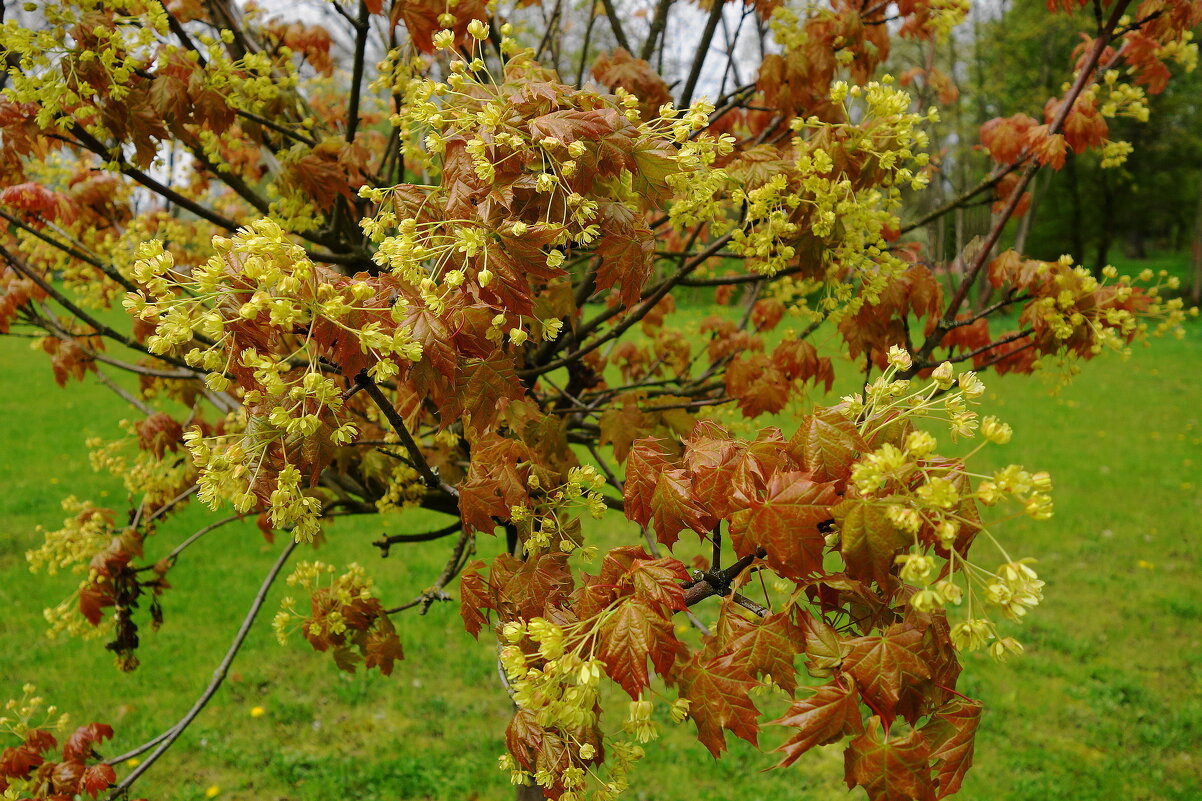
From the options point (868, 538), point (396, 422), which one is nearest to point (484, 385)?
point (396, 422)

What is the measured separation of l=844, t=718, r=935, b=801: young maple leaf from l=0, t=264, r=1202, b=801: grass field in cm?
301

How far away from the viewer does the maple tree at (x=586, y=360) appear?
1148mm

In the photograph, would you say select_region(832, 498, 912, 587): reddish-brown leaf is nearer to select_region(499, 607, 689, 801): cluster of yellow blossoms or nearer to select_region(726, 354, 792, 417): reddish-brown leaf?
select_region(499, 607, 689, 801): cluster of yellow blossoms

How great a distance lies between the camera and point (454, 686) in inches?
187

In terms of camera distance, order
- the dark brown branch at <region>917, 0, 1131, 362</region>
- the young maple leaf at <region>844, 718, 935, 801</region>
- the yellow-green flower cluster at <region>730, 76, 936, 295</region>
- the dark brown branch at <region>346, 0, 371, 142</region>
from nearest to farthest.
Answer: the young maple leaf at <region>844, 718, 935, 801</region> < the yellow-green flower cluster at <region>730, 76, 936, 295</region> < the dark brown branch at <region>346, 0, 371, 142</region> < the dark brown branch at <region>917, 0, 1131, 362</region>

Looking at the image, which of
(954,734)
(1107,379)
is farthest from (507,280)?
(1107,379)

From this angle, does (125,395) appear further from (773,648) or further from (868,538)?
(868,538)

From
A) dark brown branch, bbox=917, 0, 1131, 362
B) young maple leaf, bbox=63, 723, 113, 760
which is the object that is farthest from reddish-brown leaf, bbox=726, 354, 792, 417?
young maple leaf, bbox=63, 723, 113, 760

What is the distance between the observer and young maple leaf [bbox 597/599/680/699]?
3.77 feet

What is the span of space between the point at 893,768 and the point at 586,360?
220 centimetres

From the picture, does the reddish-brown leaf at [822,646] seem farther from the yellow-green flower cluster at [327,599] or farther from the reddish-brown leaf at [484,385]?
the yellow-green flower cluster at [327,599]

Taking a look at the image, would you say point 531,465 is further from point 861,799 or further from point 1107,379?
point 1107,379

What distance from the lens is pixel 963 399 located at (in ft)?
4.00

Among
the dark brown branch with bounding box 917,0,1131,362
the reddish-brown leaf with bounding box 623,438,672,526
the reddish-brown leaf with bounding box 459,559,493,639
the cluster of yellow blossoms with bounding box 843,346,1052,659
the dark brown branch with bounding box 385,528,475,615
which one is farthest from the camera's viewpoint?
the dark brown branch with bounding box 917,0,1131,362
